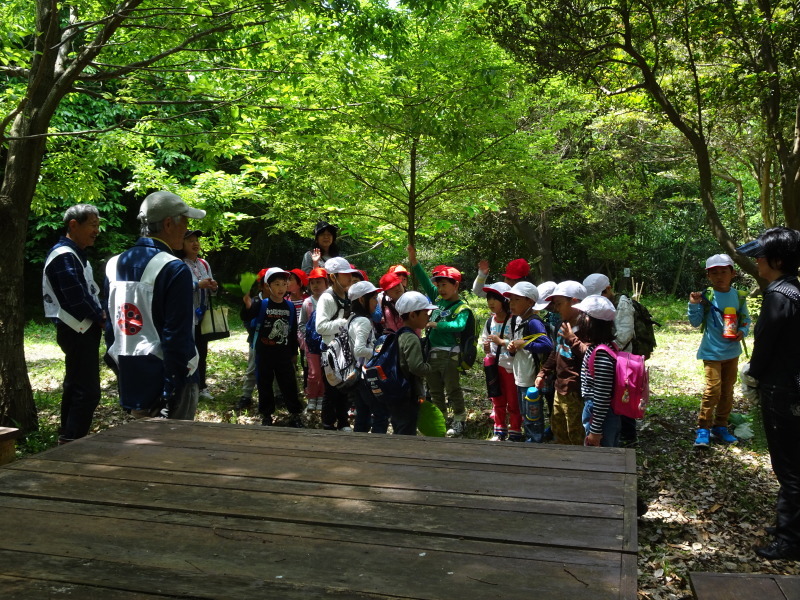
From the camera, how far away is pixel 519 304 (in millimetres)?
6180

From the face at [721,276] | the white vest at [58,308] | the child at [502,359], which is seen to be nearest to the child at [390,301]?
the child at [502,359]

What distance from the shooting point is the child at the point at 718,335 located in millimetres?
6430

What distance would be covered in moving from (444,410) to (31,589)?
6182 mm

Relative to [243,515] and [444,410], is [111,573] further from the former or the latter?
[444,410]

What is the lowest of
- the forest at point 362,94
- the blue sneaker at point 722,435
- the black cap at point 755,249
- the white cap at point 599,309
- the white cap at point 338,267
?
the blue sneaker at point 722,435

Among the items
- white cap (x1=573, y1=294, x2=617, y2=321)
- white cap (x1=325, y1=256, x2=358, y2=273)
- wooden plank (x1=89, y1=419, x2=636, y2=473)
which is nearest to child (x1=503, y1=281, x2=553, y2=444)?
white cap (x1=573, y1=294, x2=617, y2=321)

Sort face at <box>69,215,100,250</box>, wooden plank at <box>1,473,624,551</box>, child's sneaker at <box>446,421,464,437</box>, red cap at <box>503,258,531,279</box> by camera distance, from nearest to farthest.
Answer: wooden plank at <box>1,473,624,551</box>
face at <box>69,215,100,250</box>
child's sneaker at <box>446,421,464,437</box>
red cap at <box>503,258,531,279</box>

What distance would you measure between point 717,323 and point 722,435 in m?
1.18

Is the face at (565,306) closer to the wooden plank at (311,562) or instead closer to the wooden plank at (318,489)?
the wooden plank at (318,489)

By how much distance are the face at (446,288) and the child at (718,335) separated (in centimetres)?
228

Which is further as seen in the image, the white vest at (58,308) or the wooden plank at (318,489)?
the white vest at (58,308)

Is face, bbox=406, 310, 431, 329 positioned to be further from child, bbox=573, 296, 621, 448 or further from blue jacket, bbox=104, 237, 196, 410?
blue jacket, bbox=104, 237, 196, 410

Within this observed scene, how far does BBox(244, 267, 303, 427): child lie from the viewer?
7.24 m

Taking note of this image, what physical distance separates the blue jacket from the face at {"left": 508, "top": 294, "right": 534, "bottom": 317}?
3075mm
